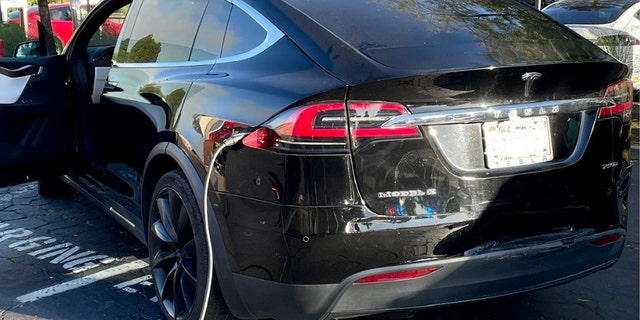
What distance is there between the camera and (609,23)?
342 inches

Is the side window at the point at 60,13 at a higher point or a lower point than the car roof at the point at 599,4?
higher

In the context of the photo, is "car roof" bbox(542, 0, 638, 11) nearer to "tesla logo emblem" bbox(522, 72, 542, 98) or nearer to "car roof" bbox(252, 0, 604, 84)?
"car roof" bbox(252, 0, 604, 84)

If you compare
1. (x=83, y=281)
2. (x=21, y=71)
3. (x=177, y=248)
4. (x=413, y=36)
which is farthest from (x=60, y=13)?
(x=413, y=36)

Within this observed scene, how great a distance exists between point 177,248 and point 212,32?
1.05 meters

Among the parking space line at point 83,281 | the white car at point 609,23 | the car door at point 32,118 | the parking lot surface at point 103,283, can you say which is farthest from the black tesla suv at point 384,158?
the white car at point 609,23

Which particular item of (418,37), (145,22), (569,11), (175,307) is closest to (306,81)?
(418,37)

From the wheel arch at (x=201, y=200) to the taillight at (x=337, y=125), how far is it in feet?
1.87

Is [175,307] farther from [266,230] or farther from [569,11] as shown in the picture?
[569,11]

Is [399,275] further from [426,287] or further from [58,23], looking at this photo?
[58,23]

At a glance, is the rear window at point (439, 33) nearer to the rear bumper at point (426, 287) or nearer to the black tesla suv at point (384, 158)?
the black tesla suv at point (384, 158)

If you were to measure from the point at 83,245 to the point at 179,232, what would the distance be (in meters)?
1.73

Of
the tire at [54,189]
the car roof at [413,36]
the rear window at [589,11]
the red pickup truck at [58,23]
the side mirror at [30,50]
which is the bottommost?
the tire at [54,189]

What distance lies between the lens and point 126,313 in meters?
3.64

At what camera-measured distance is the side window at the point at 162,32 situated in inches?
137
